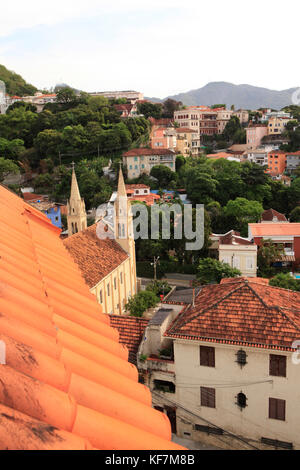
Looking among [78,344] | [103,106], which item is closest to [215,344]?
[78,344]

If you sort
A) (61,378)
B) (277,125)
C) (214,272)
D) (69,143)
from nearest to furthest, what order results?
(61,378) < (214,272) < (69,143) < (277,125)

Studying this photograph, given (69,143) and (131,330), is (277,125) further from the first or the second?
(131,330)

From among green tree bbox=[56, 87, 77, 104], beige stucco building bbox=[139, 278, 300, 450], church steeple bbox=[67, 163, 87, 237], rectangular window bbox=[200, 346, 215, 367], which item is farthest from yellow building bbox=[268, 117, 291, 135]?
rectangular window bbox=[200, 346, 215, 367]

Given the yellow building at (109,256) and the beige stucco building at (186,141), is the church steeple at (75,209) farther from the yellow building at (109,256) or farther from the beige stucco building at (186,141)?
the beige stucco building at (186,141)

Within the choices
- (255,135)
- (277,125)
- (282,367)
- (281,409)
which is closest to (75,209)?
(282,367)

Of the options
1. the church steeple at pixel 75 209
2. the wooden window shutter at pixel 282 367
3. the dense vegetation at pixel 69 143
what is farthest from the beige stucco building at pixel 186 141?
the wooden window shutter at pixel 282 367
